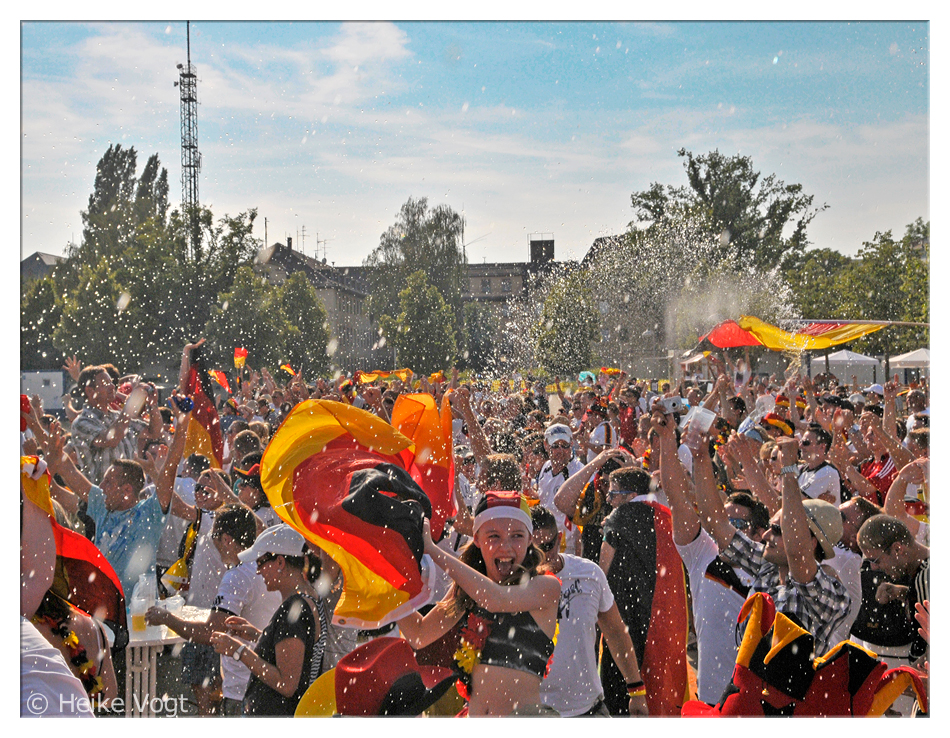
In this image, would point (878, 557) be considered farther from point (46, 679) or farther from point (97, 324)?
point (97, 324)

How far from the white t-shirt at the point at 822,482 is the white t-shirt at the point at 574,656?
2539 mm

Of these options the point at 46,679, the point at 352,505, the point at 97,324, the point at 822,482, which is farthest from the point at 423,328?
the point at 46,679

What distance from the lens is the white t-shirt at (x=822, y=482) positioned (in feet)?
17.3

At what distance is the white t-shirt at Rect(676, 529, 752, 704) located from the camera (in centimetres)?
352

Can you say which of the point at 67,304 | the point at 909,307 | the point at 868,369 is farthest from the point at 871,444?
the point at 868,369

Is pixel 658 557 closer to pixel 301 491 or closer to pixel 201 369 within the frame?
pixel 301 491

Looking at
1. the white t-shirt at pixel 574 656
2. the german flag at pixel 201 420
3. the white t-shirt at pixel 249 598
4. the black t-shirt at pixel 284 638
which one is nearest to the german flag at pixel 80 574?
the white t-shirt at pixel 249 598

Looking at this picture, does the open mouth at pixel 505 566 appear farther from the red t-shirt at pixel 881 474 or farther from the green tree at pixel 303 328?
the green tree at pixel 303 328

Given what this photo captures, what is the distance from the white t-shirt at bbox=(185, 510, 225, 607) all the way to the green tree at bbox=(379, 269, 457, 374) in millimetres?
37573

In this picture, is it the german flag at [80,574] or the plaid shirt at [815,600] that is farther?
the plaid shirt at [815,600]

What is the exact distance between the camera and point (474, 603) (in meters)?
3.11

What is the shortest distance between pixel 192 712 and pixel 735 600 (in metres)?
2.66

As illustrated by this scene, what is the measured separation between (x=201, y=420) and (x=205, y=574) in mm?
2720

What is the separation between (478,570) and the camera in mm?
3236
